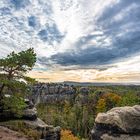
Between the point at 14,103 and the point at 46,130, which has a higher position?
the point at 14,103

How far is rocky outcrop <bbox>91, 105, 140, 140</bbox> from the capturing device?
1963 inches

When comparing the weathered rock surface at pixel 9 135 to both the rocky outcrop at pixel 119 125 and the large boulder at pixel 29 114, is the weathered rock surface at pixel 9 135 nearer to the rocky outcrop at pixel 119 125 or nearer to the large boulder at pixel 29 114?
the large boulder at pixel 29 114

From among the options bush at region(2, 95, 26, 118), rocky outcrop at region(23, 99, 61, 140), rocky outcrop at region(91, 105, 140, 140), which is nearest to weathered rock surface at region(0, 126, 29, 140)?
bush at region(2, 95, 26, 118)

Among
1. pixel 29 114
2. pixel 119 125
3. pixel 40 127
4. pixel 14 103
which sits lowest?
pixel 40 127

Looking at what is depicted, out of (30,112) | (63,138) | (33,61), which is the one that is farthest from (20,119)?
(63,138)

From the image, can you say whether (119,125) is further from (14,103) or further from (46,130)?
(14,103)

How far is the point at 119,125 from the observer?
50219mm

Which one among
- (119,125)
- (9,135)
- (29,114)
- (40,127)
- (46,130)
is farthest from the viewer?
(29,114)

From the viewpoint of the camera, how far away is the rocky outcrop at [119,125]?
49856mm

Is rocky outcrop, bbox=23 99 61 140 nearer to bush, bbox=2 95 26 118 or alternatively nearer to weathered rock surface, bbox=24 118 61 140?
weathered rock surface, bbox=24 118 61 140

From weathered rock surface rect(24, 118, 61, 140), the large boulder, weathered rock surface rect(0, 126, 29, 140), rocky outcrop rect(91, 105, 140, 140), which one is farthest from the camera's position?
the large boulder

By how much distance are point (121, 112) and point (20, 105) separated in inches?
578

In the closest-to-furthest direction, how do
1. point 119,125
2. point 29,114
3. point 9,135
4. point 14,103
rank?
point 9,135, point 119,125, point 14,103, point 29,114

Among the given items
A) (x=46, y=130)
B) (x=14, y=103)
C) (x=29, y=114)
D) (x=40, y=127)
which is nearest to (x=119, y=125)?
(x=46, y=130)
